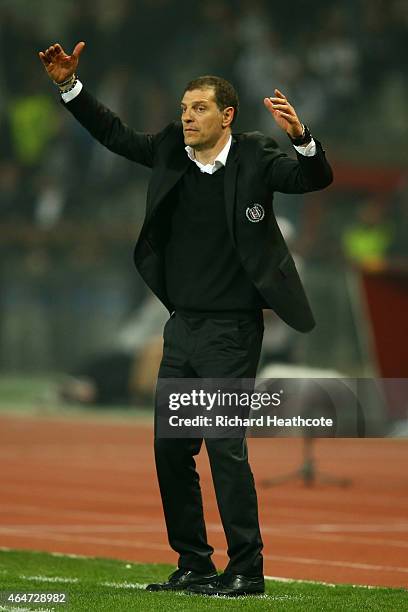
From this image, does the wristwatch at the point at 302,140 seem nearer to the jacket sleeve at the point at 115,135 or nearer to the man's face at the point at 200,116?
the man's face at the point at 200,116

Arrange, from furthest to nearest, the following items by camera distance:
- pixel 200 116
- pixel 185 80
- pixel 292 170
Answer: pixel 185 80
pixel 200 116
pixel 292 170

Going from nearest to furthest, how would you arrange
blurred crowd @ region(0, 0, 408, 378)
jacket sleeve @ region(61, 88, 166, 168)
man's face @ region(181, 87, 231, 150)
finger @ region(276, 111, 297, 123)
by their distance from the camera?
finger @ region(276, 111, 297, 123), man's face @ region(181, 87, 231, 150), jacket sleeve @ region(61, 88, 166, 168), blurred crowd @ region(0, 0, 408, 378)

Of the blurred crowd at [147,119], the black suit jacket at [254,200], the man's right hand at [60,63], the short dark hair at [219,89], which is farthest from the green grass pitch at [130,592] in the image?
the blurred crowd at [147,119]

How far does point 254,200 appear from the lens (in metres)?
6.09

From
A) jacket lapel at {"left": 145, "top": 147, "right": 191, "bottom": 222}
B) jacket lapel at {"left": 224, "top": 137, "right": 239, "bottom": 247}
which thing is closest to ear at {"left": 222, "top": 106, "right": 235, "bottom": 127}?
jacket lapel at {"left": 224, "top": 137, "right": 239, "bottom": 247}

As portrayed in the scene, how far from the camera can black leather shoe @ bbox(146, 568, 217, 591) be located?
20.6 feet

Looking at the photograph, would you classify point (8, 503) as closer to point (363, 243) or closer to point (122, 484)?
point (122, 484)

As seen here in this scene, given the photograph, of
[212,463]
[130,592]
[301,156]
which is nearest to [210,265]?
[301,156]

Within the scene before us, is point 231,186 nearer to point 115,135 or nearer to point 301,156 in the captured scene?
point 301,156

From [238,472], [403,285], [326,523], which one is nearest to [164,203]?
[238,472]

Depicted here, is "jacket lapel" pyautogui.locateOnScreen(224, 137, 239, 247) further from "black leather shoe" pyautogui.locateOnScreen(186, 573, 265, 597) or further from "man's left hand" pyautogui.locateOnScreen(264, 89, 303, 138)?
"black leather shoe" pyautogui.locateOnScreen(186, 573, 265, 597)

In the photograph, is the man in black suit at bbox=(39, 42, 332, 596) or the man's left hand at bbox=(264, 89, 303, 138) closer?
the man's left hand at bbox=(264, 89, 303, 138)

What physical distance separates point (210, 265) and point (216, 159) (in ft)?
1.42

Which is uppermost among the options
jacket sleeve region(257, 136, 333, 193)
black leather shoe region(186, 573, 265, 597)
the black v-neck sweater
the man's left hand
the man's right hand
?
the man's right hand
